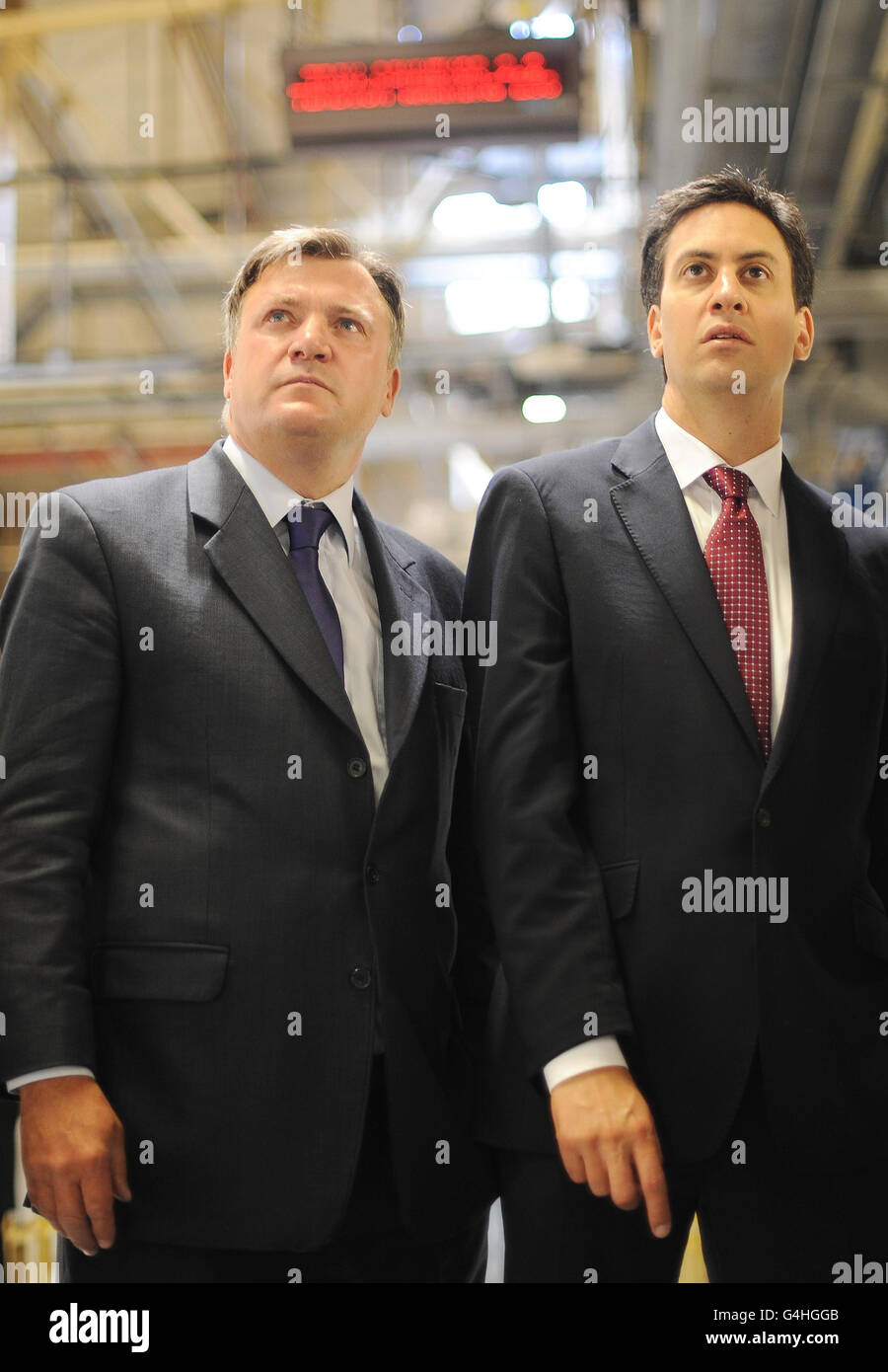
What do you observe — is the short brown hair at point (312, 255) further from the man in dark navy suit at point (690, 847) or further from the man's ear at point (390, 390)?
the man in dark navy suit at point (690, 847)

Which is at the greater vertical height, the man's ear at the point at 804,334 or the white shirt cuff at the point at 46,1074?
the man's ear at the point at 804,334

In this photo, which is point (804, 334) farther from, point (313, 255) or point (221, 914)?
point (221, 914)

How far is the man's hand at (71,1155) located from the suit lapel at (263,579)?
0.54 meters

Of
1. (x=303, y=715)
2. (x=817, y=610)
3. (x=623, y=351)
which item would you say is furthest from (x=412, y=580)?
(x=623, y=351)

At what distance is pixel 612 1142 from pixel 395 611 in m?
0.75

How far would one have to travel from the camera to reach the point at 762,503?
1771 millimetres

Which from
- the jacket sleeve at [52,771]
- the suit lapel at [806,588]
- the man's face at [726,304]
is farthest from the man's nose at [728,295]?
the jacket sleeve at [52,771]

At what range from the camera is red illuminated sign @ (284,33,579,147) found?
415 cm

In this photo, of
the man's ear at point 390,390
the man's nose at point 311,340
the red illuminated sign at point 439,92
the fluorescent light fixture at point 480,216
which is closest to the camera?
the man's nose at point 311,340

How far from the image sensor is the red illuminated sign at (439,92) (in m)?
4.15

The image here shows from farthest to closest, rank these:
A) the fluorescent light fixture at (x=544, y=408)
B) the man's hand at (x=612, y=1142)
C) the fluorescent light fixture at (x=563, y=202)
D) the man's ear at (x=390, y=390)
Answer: the fluorescent light fixture at (x=544, y=408) → the fluorescent light fixture at (x=563, y=202) → the man's ear at (x=390, y=390) → the man's hand at (x=612, y=1142)

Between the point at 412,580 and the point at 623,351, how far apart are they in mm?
4394

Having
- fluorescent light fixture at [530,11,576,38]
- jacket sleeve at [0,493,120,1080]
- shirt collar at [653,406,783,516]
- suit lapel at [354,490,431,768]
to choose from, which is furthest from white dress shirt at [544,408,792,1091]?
fluorescent light fixture at [530,11,576,38]

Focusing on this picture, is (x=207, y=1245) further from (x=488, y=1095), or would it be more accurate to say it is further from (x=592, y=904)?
(x=592, y=904)
